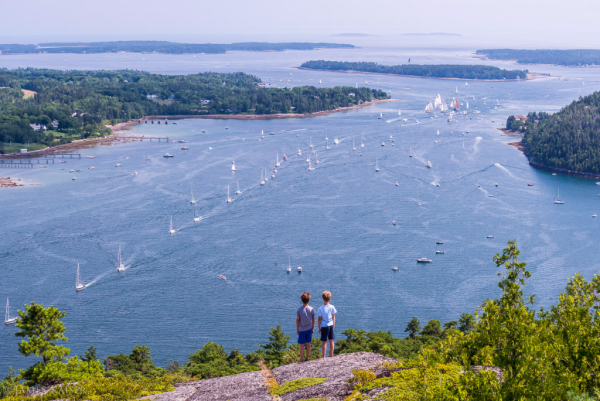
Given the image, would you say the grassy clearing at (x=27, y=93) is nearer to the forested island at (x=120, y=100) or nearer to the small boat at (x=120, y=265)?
the forested island at (x=120, y=100)

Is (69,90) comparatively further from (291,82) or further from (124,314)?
(124,314)

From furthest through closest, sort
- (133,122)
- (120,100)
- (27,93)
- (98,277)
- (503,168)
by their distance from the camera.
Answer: (27,93), (120,100), (133,122), (503,168), (98,277)

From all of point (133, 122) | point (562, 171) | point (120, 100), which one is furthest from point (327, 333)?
point (120, 100)

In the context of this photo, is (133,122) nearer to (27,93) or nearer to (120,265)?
(27,93)

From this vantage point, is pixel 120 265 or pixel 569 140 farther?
pixel 569 140

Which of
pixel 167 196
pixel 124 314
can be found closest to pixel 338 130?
pixel 167 196

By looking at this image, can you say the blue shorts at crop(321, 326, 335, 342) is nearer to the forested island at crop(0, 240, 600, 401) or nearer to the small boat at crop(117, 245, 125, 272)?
the forested island at crop(0, 240, 600, 401)

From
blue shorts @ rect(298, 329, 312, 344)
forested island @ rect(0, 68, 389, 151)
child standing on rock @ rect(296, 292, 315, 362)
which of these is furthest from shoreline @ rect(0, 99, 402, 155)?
child standing on rock @ rect(296, 292, 315, 362)

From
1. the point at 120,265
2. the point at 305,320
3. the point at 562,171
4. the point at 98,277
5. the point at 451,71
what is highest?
the point at 451,71
